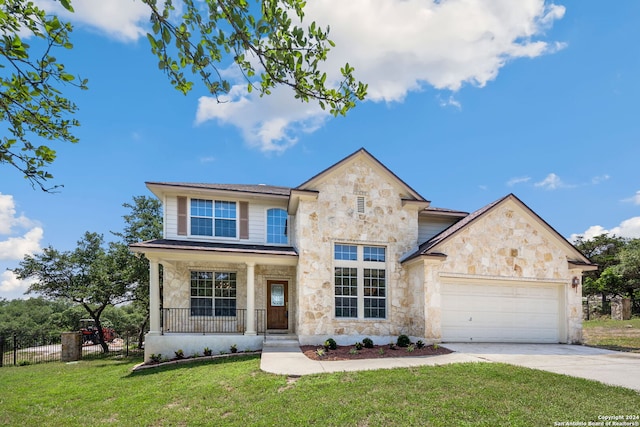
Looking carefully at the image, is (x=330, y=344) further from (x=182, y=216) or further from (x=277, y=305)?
(x=182, y=216)


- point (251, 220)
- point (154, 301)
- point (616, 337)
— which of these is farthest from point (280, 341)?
point (616, 337)

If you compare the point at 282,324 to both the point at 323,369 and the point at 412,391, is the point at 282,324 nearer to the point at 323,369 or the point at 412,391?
the point at 323,369

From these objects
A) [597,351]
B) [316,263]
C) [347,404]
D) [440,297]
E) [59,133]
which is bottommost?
[597,351]

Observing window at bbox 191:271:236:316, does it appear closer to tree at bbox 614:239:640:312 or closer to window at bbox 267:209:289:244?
window at bbox 267:209:289:244

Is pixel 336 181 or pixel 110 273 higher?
pixel 336 181

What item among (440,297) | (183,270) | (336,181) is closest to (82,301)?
(183,270)

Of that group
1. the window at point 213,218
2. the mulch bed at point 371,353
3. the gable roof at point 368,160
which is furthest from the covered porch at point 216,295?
the mulch bed at point 371,353

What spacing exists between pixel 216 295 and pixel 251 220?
327 cm

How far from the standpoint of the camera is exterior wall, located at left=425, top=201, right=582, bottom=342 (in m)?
13.2

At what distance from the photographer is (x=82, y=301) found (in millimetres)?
19766

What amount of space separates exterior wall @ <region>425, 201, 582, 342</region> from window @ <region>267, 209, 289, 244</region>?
20.8 feet

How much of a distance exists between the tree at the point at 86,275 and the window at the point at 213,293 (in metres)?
6.33

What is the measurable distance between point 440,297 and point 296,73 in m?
10.8

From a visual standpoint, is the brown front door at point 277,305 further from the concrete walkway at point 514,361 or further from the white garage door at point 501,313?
the white garage door at point 501,313
